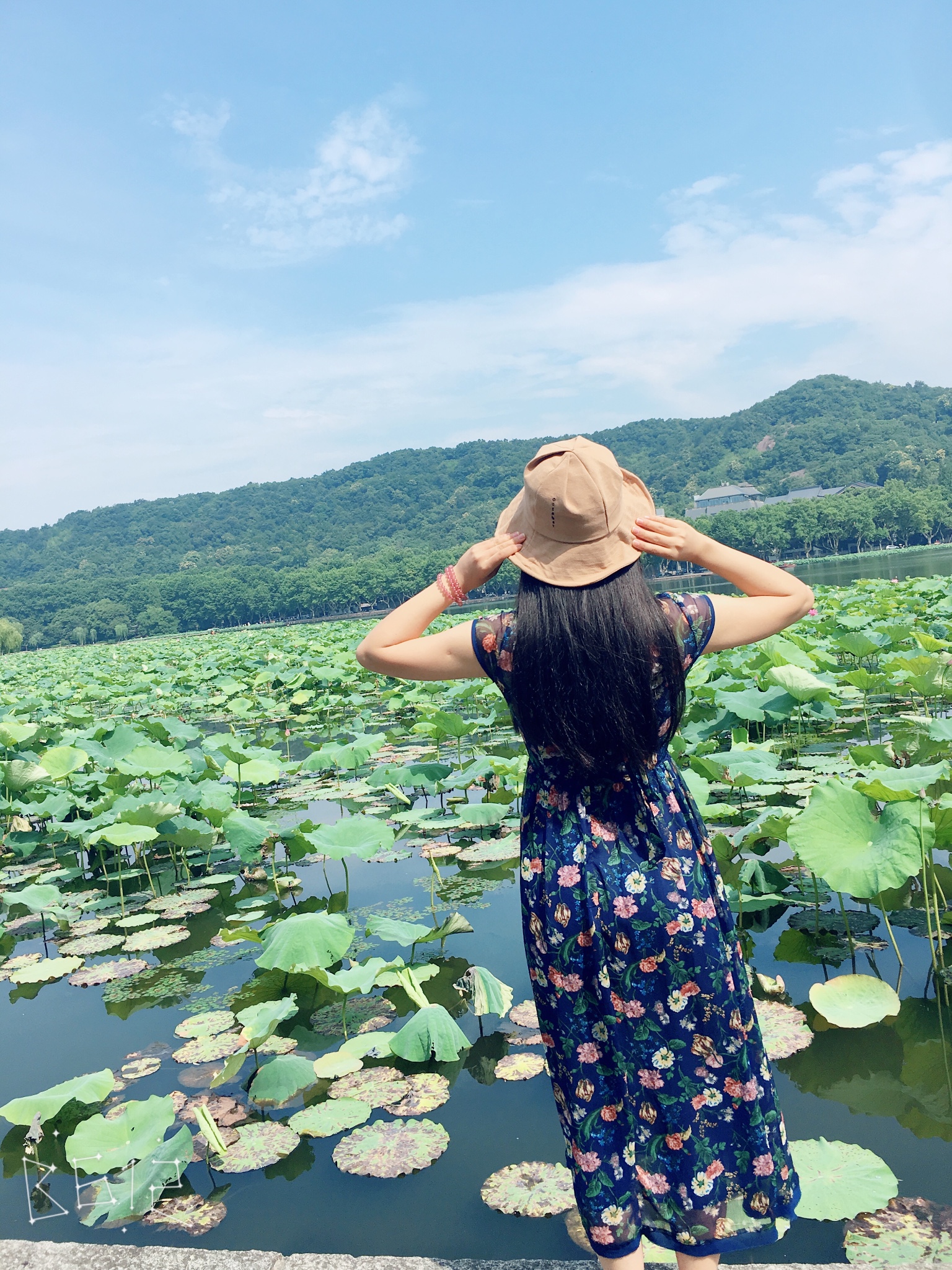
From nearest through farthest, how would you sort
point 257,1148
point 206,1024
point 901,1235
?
point 901,1235, point 257,1148, point 206,1024

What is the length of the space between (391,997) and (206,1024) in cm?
54

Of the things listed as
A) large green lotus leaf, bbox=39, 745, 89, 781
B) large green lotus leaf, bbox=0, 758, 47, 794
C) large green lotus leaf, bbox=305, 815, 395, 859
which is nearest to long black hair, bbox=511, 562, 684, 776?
large green lotus leaf, bbox=305, 815, 395, 859

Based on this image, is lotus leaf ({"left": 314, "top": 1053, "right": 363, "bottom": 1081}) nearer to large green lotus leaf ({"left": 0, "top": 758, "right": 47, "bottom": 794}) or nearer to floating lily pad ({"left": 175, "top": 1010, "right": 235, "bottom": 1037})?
floating lily pad ({"left": 175, "top": 1010, "right": 235, "bottom": 1037})

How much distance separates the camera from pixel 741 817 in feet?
11.8

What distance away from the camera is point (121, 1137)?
1.85 meters

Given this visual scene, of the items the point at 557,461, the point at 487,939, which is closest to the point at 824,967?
the point at 487,939

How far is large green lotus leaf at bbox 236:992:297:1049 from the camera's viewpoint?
6.93ft

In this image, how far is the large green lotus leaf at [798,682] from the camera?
4312 mm

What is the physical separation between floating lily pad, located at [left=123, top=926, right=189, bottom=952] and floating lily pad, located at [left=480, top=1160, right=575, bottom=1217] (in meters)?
1.87

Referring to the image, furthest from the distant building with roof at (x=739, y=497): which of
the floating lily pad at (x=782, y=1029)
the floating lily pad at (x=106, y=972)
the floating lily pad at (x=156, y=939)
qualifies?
the floating lily pad at (x=782, y=1029)

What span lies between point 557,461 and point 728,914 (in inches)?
26.8

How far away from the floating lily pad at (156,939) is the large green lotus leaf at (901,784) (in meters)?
2.44

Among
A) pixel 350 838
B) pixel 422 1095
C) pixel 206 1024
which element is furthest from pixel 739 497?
→ pixel 422 1095

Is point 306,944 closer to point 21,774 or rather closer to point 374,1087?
point 374,1087
